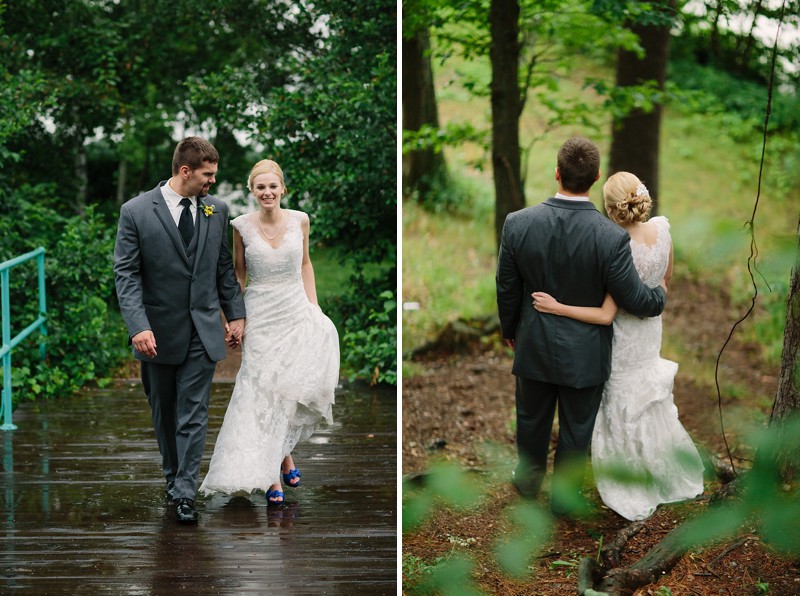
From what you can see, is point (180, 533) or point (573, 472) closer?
point (573, 472)

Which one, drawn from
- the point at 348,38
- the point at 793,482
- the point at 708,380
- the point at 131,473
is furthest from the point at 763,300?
the point at 793,482

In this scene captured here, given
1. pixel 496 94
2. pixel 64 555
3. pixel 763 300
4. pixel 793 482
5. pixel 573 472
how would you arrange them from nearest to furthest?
1. pixel 793 482
2. pixel 573 472
3. pixel 64 555
4. pixel 496 94
5. pixel 763 300

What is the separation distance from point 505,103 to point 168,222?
8.54ft

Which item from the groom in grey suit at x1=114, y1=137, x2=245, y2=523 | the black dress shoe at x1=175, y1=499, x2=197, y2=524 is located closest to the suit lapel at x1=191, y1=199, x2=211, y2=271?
the groom in grey suit at x1=114, y1=137, x2=245, y2=523

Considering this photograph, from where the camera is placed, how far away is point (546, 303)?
3.74m

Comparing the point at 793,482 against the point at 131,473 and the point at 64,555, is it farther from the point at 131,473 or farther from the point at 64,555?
the point at 131,473

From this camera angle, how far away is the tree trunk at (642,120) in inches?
342

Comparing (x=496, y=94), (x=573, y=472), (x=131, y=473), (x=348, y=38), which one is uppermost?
(x=348, y=38)

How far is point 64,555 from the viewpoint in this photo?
3.62 meters

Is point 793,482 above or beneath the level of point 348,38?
beneath

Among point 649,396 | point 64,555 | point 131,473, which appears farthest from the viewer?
point 131,473

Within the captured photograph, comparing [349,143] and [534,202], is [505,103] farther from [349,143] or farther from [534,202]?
[534,202]

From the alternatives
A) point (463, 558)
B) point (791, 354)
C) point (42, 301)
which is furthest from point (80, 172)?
point (463, 558)

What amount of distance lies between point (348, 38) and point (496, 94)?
2354 millimetres
